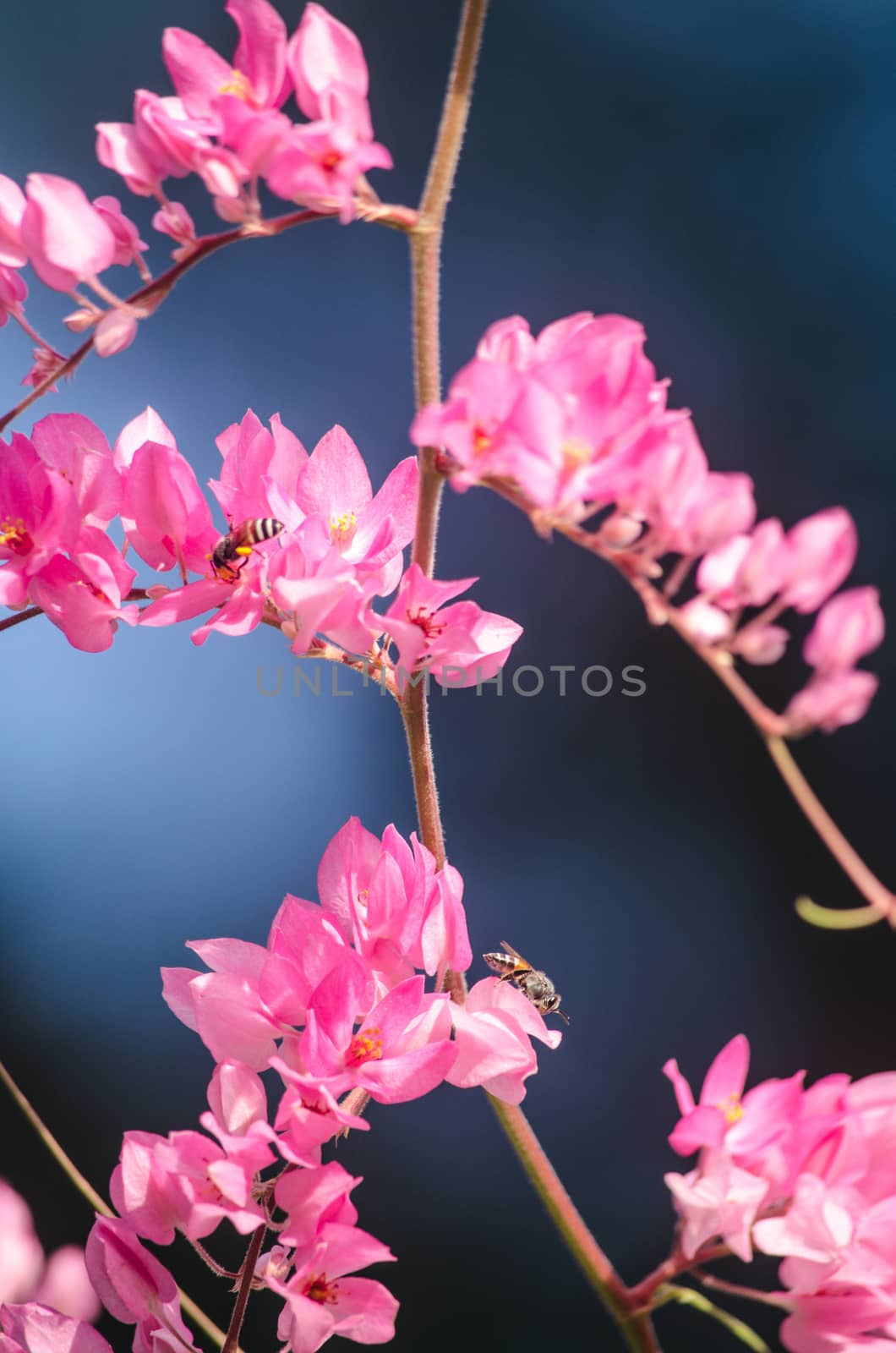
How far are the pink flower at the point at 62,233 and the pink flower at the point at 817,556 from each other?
0.25 m

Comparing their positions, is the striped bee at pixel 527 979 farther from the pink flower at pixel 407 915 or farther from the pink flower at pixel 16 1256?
the pink flower at pixel 16 1256

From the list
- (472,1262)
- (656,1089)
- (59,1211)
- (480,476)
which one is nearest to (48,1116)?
(59,1211)

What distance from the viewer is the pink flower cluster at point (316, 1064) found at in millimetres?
389

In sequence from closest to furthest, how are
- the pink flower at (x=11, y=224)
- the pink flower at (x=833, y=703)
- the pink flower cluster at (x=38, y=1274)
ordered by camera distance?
the pink flower at (x=833, y=703)
the pink flower at (x=11, y=224)
the pink flower cluster at (x=38, y=1274)

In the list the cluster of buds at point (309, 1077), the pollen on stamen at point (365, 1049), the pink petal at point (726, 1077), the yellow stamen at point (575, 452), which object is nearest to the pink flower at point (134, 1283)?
the cluster of buds at point (309, 1077)

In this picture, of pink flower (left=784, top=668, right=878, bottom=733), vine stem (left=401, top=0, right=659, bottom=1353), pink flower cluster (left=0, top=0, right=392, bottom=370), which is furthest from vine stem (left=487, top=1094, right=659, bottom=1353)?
pink flower cluster (left=0, top=0, right=392, bottom=370)

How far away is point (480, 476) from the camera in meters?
0.35

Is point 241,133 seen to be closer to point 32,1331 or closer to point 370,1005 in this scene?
point 370,1005

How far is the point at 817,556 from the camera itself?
0.32m

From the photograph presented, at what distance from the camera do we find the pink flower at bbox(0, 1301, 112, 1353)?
1.41 ft

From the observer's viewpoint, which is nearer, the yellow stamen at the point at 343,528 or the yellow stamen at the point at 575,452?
the yellow stamen at the point at 575,452

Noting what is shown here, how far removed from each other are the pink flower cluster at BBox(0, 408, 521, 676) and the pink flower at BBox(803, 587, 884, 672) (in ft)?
0.45

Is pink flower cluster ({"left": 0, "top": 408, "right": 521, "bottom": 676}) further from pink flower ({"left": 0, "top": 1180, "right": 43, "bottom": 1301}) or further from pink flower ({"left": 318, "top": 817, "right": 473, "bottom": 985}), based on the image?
pink flower ({"left": 0, "top": 1180, "right": 43, "bottom": 1301})

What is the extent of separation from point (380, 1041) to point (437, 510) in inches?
7.4
